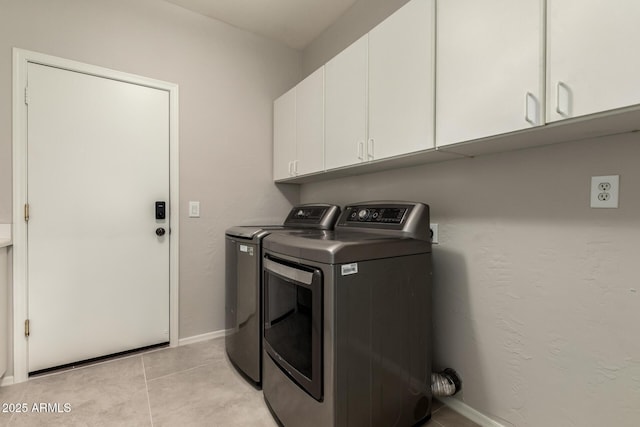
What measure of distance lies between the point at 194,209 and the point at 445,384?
207 cm

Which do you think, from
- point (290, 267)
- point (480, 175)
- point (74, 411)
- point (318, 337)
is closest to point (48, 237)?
point (74, 411)

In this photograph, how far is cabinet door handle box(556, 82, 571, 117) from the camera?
899 mm

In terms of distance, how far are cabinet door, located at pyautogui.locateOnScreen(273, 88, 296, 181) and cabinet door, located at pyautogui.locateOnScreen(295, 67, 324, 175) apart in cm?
9

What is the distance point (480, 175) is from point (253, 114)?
1.94 meters

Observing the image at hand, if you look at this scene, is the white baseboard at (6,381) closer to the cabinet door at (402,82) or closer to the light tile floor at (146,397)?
the light tile floor at (146,397)

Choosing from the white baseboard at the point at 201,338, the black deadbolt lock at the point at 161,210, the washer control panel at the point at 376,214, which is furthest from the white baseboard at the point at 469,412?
the black deadbolt lock at the point at 161,210

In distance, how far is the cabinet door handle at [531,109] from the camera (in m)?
0.97

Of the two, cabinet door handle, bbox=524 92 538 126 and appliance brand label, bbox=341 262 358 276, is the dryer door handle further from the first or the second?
cabinet door handle, bbox=524 92 538 126

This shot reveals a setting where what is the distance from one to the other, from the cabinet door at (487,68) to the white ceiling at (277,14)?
4.40ft

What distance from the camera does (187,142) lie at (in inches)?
90.1

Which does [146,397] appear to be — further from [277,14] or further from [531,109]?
[277,14]

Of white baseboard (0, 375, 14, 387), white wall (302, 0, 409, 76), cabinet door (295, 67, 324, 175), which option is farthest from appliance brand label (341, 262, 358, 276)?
white baseboard (0, 375, 14, 387)

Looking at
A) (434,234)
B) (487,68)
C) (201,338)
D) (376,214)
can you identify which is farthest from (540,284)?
(201,338)

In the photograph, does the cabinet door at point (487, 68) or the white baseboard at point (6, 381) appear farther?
the white baseboard at point (6, 381)
